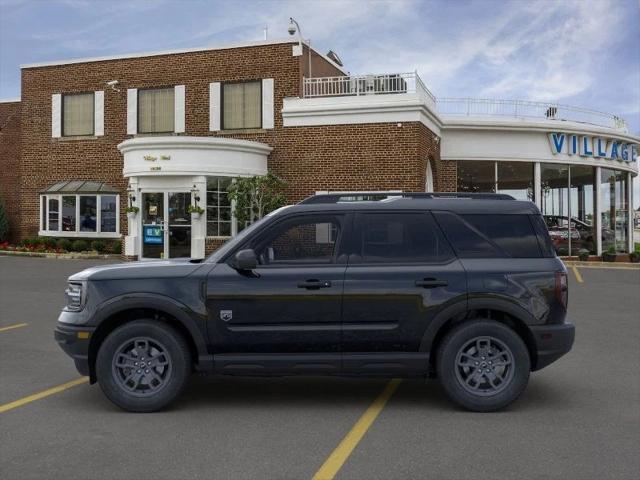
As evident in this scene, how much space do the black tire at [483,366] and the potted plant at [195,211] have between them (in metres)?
15.8

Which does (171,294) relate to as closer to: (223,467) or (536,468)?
(223,467)

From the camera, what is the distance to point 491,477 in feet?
13.8

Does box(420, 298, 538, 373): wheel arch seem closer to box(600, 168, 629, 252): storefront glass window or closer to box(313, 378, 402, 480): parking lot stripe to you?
box(313, 378, 402, 480): parking lot stripe

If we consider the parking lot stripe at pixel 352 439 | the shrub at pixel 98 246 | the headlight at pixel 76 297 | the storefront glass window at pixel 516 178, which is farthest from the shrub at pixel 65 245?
the parking lot stripe at pixel 352 439

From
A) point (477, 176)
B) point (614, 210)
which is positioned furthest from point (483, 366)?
point (614, 210)

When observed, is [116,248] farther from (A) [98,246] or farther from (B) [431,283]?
(B) [431,283]

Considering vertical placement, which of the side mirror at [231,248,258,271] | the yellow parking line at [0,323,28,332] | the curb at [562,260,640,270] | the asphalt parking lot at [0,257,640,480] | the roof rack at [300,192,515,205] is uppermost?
the roof rack at [300,192,515,205]

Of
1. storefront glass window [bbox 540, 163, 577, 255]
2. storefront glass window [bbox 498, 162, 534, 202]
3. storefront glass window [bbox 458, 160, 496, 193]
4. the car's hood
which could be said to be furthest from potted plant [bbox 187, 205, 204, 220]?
the car's hood

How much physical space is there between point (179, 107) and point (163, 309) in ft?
64.4

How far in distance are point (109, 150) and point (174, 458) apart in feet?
73.0

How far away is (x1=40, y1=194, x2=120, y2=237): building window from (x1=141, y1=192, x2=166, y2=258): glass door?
131 inches

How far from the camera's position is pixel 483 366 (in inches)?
227

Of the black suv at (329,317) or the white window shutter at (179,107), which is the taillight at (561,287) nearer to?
the black suv at (329,317)

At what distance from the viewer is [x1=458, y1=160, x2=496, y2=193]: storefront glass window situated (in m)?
25.1
